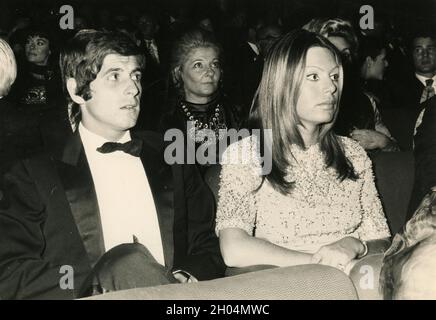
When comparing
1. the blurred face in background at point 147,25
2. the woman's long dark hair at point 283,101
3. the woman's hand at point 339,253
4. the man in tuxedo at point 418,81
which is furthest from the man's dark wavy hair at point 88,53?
the blurred face in background at point 147,25

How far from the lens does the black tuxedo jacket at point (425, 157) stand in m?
2.10

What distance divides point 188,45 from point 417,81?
1.94 meters

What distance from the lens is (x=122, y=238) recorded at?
180 centimetres

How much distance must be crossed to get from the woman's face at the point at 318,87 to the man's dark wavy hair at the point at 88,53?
58 centimetres

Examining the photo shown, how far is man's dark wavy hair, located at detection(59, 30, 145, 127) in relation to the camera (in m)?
1.80

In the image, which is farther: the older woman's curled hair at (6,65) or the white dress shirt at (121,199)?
the older woman's curled hair at (6,65)

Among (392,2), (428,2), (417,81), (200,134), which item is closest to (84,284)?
(200,134)

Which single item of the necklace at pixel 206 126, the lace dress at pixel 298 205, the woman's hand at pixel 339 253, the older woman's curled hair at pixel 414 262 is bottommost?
the woman's hand at pixel 339 253

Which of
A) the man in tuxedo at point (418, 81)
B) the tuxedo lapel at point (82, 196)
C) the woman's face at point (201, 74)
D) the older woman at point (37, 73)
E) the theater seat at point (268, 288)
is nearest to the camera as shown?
the theater seat at point (268, 288)

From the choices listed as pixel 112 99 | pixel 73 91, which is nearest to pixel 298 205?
pixel 112 99

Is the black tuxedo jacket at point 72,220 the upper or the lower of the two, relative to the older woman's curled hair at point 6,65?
lower

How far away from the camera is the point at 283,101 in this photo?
1934 millimetres

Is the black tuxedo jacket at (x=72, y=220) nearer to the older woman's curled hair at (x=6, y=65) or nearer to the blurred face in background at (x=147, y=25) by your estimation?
the older woman's curled hair at (x=6, y=65)
